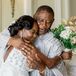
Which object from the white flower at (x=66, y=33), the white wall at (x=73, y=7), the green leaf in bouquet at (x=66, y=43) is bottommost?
the green leaf in bouquet at (x=66, y=43)

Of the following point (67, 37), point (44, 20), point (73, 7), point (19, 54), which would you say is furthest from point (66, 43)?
point (73, 7)

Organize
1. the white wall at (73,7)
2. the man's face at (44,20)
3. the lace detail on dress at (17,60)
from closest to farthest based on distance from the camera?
the lace detail on dress at (17,60)
the man's face at (44,20)
the white wall at (73,7)

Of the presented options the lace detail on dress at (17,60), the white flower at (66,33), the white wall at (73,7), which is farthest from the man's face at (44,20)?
the white wall at (73,7)

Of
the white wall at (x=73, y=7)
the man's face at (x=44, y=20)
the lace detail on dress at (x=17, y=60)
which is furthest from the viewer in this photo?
the white wall at (x=73, y=7)

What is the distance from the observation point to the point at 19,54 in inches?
54.6

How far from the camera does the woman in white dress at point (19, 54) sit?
139 centimetres

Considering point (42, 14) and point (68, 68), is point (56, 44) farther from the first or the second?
point (68, 68)

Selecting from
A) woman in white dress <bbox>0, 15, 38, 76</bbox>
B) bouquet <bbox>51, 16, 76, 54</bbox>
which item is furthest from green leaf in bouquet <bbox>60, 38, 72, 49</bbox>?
woman in white dress <bbox>0, 15, 38, 76</bbox>

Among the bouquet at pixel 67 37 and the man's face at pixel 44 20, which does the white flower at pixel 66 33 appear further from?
the man's face at pixel 44 20

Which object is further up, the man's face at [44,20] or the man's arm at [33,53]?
the man's face at [44,20]

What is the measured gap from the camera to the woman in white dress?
139 cm

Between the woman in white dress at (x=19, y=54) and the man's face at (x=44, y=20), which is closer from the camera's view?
the woman in white dress at (x=19, y=54)

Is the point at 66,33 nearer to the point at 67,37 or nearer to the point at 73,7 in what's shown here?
the point at 67,37

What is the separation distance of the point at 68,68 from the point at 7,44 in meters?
0.54
